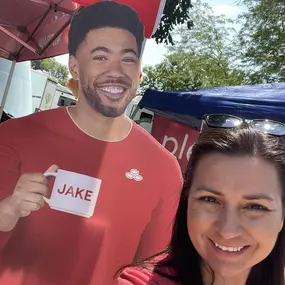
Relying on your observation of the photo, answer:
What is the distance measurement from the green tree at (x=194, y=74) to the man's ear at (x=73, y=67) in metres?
10.1

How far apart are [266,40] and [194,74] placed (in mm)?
4606

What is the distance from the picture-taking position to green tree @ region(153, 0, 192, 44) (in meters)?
5.29

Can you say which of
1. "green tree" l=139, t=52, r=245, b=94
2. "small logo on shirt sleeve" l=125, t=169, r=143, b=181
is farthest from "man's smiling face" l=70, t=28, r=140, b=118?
"green tree" l=139, t=52, r=245, b=94

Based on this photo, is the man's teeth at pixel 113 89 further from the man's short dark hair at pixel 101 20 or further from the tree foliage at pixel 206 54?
the tree foliage at pixel 206 54

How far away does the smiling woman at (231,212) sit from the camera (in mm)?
1149

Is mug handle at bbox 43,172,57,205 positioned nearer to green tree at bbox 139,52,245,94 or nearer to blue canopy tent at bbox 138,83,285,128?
blue canopy tent at bbox 138,83,285,128

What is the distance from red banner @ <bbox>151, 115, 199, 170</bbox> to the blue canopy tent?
79 millimetres

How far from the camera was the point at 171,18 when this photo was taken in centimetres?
540

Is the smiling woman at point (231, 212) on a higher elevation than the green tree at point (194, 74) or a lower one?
lower

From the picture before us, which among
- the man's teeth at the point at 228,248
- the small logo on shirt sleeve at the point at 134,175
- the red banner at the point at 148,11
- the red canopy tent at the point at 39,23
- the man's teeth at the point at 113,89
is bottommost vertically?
the man's teeth at the point at 228,248

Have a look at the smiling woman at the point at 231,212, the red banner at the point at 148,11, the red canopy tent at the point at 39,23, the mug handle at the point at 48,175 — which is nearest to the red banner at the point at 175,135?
the red canopy tent at the point at 39,23

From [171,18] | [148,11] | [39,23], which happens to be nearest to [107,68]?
[148,11]

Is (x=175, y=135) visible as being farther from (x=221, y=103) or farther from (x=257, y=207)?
(x=257, y=207)

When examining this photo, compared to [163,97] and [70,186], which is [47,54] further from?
[70,186]
